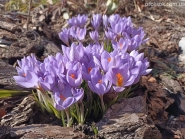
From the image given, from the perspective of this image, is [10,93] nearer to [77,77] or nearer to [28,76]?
[28,76]

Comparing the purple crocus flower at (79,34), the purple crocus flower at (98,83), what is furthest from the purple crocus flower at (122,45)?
the purple crocus flower at (98,83)

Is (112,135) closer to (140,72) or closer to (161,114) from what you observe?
(140,72)

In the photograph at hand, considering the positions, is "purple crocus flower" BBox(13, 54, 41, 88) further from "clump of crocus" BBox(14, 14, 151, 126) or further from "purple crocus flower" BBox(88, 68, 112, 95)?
"purple crocus flower" BBox(88, 68, 112, 95)

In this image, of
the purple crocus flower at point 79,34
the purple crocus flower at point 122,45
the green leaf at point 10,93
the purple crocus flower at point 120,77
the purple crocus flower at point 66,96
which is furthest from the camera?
the purple crocus flower at point 79,34

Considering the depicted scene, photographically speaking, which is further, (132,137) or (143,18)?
(143,18)

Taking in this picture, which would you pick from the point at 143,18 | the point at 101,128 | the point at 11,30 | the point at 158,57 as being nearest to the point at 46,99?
the point at 101,128

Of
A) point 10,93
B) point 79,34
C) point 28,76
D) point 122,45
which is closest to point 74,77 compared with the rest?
point 28,76

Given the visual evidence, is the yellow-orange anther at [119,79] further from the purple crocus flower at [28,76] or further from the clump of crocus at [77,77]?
the purple crocus flower at [28,76]
